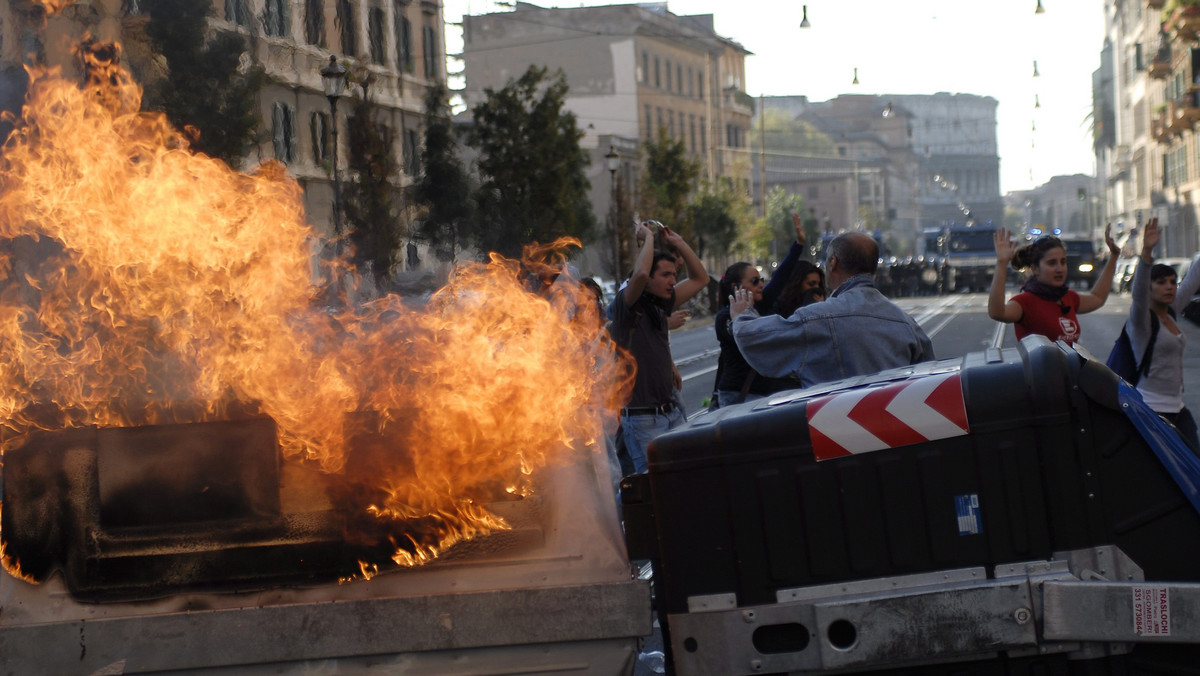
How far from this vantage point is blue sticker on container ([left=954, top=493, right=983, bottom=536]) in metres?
3.59

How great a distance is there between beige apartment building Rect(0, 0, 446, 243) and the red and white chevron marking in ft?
36.4

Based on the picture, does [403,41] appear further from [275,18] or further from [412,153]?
[275,18]

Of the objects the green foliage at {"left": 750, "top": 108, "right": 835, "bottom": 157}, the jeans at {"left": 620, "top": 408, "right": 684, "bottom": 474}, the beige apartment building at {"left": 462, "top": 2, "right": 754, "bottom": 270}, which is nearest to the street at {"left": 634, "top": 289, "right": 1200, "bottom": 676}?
the jeans at {"left": 620, "top": 408, "right": 684, "bottom": 474}

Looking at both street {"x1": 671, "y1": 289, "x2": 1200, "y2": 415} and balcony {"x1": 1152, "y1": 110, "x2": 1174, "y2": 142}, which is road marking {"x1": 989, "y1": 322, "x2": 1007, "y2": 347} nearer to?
street {"x1": 671, "y1": 289, "x2": 1200, "y2": 415}

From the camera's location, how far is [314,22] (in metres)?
28.0

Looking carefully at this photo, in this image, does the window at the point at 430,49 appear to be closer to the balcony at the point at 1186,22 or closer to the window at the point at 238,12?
the window at the point at 238,12

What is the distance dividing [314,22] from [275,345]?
82.6ft

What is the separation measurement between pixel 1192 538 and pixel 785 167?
128387mm

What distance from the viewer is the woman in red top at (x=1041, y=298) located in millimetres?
6441

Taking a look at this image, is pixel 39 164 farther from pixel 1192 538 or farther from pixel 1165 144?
pixel 1165 144

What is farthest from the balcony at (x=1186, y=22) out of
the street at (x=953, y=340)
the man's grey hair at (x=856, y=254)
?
the man's grey hair at (x=856, y=254)

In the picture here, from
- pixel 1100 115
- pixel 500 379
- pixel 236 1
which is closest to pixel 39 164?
pixel 500 379

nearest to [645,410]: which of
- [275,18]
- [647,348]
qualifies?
[647,348]

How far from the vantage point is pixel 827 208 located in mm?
129625
